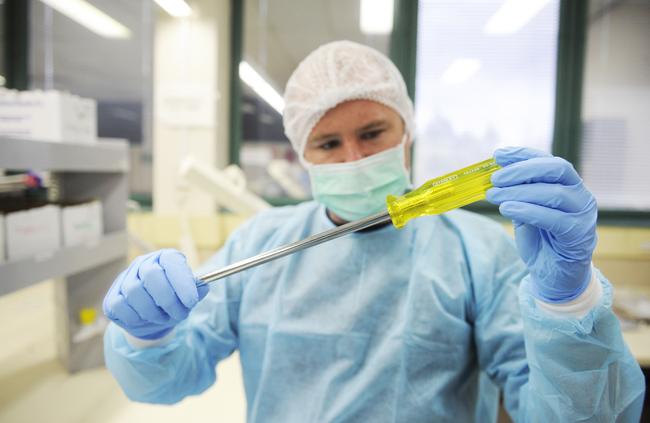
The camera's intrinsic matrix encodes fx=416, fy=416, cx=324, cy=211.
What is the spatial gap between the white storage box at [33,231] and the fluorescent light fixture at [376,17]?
6.15ft

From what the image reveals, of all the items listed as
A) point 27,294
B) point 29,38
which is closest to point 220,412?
point 27,294

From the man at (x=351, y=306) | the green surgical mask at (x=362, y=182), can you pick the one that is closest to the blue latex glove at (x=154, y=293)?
the man at (x=351, y=306)

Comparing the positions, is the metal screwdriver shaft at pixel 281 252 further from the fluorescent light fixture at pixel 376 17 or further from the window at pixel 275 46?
the fluorescent light fixture at pixel 376 17

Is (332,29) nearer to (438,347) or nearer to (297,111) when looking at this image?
(297,111)

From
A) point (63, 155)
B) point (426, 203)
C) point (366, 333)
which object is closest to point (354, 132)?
point (426, 203)

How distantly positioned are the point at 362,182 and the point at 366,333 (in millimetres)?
308

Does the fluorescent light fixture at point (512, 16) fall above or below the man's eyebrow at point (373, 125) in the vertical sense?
above

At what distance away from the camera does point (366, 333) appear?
33.3 inches

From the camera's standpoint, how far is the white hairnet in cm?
85

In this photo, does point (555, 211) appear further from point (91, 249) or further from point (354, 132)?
point (91, 249)

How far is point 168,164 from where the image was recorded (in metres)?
2.11

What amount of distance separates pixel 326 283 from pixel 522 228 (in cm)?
42

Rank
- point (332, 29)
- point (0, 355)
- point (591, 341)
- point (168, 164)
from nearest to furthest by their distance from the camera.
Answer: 1. point (591, 341)
2. point (0, 355)
3. point (168, 164)
4. point (332, 29)

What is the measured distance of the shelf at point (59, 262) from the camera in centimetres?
89
